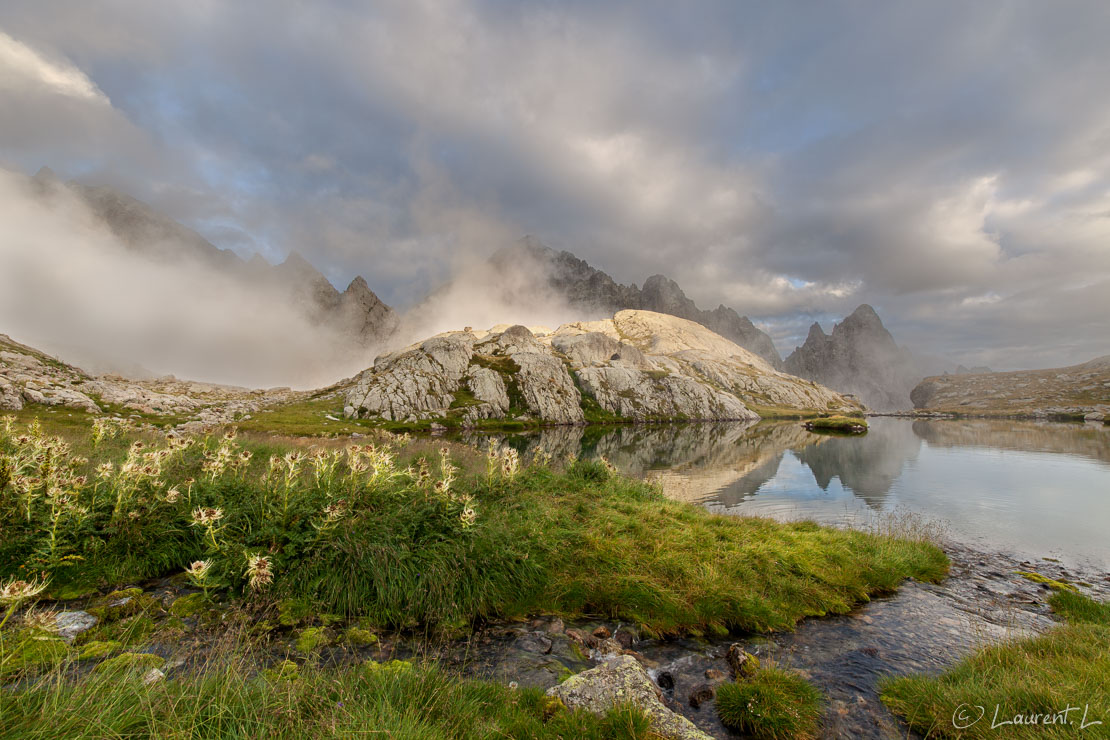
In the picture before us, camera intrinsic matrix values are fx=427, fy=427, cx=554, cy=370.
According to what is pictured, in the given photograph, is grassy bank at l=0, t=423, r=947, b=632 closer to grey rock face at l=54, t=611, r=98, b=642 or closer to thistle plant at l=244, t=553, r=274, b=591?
thistle plant at l=244, t=553, r=274, b=591

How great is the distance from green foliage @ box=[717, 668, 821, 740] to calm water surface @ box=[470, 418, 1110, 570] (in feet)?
65.4

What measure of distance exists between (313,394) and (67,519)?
167173mm

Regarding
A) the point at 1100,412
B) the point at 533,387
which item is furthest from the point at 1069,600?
the point at 1100,412

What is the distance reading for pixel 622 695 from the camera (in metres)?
6.34

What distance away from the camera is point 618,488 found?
62.0 feet

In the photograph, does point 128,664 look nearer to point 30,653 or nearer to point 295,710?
point 30,653

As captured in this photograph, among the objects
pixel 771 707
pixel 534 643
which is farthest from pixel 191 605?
pixel 771 707

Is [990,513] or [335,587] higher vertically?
[335,587]

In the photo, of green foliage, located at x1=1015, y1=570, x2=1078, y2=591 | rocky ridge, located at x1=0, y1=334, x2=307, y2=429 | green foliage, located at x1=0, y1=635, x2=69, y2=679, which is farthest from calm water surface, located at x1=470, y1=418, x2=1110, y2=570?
rocky ridge, located at x1=0, y1=334, x2=307, y2=429

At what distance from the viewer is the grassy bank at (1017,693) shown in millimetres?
5832

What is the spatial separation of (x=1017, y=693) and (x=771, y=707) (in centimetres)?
358

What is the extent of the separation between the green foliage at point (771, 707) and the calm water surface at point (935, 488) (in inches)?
784

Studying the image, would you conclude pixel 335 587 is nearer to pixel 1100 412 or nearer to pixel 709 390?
pixel 709 390

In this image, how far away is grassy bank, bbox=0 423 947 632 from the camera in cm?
828
